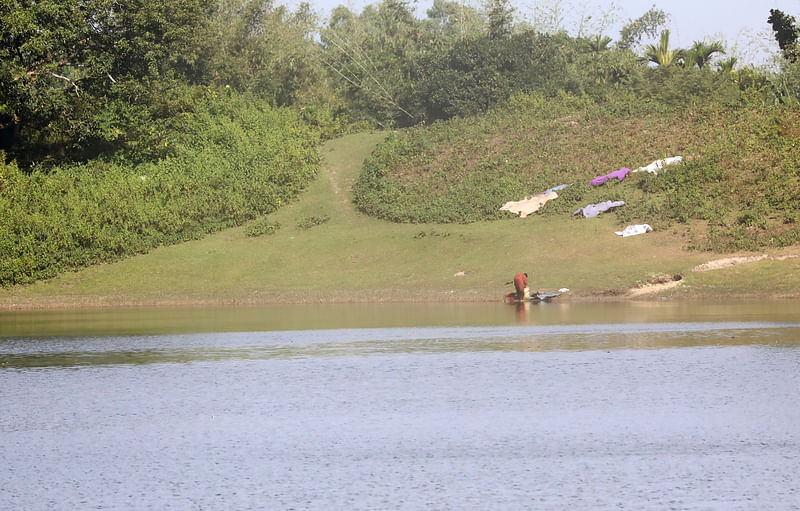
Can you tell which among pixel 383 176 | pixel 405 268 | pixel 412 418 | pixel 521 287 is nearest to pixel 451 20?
pixel 383 176

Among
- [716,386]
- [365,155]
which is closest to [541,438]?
[716,386]

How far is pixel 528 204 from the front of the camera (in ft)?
119

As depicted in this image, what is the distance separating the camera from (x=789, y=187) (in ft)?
105

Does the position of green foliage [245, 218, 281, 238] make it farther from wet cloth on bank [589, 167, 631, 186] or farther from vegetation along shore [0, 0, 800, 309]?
wet cloth on bank [589, 167, 631, 186]

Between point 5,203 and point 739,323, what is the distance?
2503 cm

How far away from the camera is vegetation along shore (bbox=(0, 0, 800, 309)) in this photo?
97.4ft

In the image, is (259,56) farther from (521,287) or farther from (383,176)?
(521,287)

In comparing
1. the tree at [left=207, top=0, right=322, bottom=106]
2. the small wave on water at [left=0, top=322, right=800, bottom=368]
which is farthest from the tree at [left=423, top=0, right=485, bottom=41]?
the small wave on water at [left=0, top=322, right=800, bottom=368]

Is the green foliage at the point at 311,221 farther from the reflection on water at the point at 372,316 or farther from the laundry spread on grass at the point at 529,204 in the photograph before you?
the reflection on water at the point at 372,316

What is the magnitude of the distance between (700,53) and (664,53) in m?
2.23

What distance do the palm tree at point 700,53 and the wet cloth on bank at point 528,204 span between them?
19904 mm

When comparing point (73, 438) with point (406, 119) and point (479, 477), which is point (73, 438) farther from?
point (406, 119)

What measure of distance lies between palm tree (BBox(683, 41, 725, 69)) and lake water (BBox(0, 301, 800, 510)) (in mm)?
35353

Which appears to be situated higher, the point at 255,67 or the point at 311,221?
the point at 255,67
